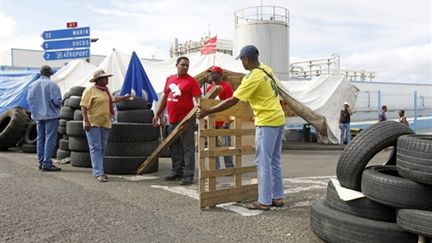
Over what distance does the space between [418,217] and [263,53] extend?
706 inches

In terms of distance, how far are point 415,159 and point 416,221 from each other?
1.68 feet

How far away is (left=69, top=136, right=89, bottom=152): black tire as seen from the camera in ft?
29.3

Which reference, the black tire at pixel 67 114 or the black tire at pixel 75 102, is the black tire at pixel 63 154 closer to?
the black tire at pixel 67 114

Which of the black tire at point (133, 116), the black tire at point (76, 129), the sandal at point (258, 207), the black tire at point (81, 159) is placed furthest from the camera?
the black tire at point (81, 159)

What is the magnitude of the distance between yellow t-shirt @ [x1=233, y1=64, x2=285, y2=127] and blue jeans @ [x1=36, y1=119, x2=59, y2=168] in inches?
185

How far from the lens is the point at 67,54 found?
15.9m

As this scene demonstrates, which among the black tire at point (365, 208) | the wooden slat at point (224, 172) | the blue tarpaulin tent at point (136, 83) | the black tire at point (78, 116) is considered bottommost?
the black tire at point (365, 208)

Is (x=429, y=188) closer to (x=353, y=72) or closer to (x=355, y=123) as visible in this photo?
(x=355, y=123)

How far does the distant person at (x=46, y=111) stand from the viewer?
8.47 m

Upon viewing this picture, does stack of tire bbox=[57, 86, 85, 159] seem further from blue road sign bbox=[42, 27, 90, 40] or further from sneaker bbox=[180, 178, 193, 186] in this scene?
blue road sign bbox=[42, 27, 90, 40]

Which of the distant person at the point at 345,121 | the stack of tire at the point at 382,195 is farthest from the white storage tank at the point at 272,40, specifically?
the stack of tire at the point at 382,195

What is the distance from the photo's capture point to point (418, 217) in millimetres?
3570

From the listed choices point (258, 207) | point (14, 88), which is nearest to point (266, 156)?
point (258, 207)

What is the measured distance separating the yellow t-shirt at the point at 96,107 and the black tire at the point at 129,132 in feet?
1.53
